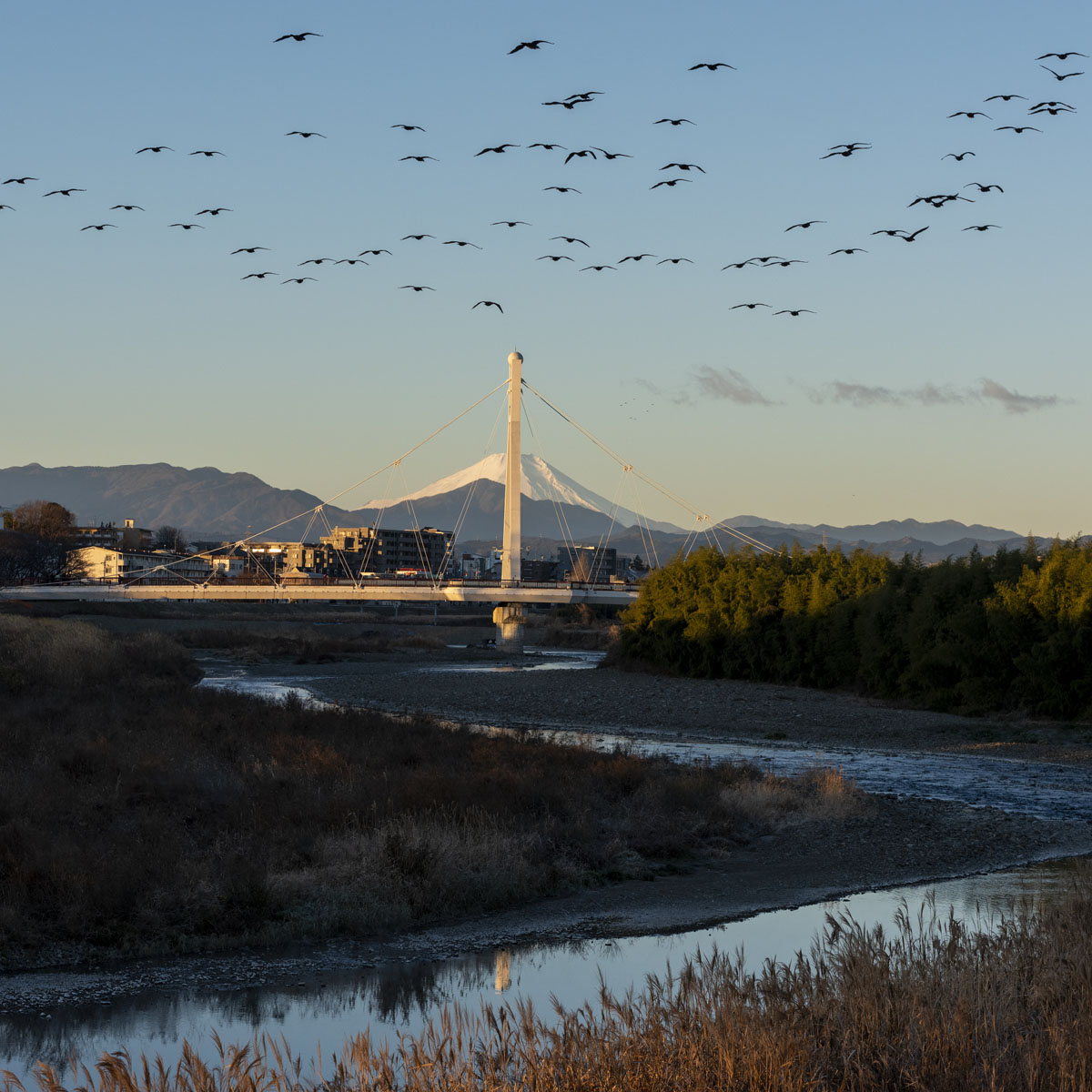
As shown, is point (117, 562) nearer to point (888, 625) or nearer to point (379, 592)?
point (379, 592)

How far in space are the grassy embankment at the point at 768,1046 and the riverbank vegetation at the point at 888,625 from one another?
105 ft

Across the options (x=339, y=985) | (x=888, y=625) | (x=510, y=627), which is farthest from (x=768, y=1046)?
(x=510, y=627)

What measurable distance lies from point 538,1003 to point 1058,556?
33905 mm

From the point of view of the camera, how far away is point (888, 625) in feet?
152

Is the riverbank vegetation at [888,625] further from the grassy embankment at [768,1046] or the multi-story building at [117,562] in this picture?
the multi-story building at [117,562]

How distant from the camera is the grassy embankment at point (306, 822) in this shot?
13.2 m

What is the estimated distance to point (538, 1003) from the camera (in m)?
10.6

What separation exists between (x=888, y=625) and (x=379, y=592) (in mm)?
47702

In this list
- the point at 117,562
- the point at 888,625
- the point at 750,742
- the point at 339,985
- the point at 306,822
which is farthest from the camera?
the point at 117,562

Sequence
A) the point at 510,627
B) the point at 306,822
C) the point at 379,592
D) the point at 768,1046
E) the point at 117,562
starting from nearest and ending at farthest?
1. the point at 768,1046
2. the point at 306,822
3. the point at 510,627
4. the point at 379,592
5. the point at 117,562

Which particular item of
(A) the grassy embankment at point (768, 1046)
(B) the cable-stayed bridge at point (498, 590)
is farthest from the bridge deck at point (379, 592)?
(A) the grassy embankment at point (768, 1046)

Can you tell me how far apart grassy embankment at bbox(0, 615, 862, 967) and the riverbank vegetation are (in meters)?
18.4

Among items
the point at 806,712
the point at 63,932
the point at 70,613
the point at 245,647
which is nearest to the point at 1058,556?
the point at 806,712

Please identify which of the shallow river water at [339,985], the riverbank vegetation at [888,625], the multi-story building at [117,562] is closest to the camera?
the shallow river water at [339,985]
